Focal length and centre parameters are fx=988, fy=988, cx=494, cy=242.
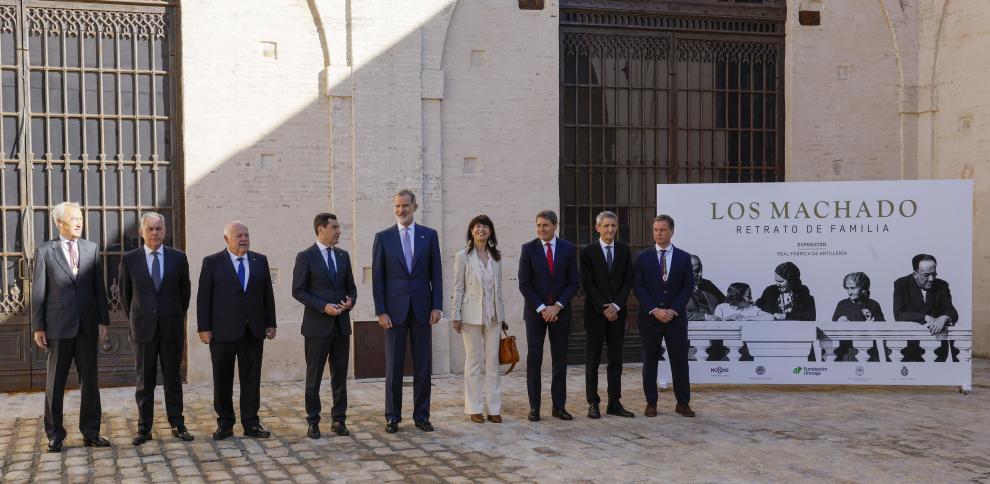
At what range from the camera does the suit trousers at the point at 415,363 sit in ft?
25.8

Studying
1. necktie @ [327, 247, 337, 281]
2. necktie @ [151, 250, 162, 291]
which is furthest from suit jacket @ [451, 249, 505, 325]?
necktie @ [151, 250, 162, 291]

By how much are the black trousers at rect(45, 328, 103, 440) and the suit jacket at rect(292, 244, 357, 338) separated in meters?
1.54

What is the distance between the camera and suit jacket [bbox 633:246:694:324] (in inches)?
340

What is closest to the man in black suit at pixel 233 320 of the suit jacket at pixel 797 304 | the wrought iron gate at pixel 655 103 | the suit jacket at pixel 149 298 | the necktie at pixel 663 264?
the suit jacket at pixel 149 298

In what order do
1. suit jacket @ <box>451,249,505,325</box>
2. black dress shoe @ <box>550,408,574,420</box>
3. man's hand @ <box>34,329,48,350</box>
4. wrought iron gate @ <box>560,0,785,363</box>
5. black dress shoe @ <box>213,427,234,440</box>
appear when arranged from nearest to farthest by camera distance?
man's hand @ <box>34,329,48,350</box>
black dress shoe @ <box>213,427,234,440</box>
suit jacket @ <box>451,249,505,325</box>
black dress shoe @ <box>550,408,574,420</box>
wrought iron gate @ <box>560,0,785,363</box>

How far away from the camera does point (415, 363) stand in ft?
26.3

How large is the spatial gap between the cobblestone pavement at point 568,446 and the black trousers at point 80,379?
19 centimetres

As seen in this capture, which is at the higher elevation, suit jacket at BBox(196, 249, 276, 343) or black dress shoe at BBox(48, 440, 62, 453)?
suit jacket at BBox(196, 249, 276, 343)

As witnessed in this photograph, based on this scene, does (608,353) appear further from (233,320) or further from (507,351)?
(233,320)

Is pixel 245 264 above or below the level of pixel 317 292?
above

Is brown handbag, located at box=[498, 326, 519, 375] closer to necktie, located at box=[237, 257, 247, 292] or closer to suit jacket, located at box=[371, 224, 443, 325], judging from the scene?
suit jacket, located at box=[371, 224, 443, 325]

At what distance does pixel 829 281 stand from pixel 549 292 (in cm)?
311

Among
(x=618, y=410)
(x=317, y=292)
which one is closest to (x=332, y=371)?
(x=317, y=292)

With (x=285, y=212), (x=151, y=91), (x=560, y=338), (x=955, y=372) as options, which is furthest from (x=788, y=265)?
(x=151, y=91)
